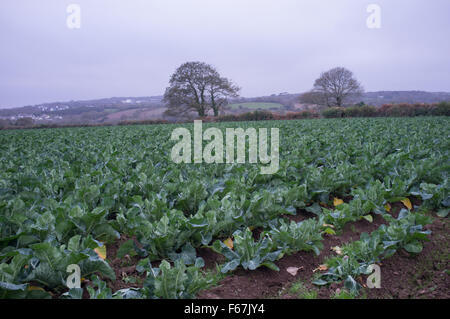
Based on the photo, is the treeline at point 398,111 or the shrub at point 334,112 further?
the shrub at point 334,112

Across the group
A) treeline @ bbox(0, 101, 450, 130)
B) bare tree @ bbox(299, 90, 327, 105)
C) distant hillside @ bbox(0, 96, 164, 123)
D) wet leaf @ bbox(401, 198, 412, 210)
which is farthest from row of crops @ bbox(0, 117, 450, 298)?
bare tree @ bbox(299, 90, 327, 105)

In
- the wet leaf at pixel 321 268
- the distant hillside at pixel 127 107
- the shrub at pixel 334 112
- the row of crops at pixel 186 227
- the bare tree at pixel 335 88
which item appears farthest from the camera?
the bare tree at pixel 335 88

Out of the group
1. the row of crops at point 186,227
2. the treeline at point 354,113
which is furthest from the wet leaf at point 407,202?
the treeline at point 354,113

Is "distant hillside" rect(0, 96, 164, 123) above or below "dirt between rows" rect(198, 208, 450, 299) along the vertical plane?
above

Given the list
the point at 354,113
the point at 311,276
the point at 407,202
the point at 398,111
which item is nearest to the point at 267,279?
the point at 311,276

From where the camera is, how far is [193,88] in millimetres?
43406

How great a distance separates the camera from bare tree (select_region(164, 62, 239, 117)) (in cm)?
4278

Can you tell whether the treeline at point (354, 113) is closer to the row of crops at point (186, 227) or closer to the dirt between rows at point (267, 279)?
the row of crops at point (186, 227)

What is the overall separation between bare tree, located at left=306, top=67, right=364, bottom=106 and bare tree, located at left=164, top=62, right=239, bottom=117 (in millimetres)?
19102

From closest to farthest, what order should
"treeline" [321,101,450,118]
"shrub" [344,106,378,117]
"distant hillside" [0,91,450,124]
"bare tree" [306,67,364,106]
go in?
1. "treeline" [321,101,450,118]
2. "shrub" [344,106,378,117]
3. "distant hillside" [0,91,450,124]
4. "bare tree" [306,67,364,106]

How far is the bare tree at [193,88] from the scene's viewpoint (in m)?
42.8

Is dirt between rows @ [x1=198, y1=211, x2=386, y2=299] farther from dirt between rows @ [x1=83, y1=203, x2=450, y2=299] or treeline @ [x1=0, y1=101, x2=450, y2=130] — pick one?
treeline @ [x1=0, y1=101, x2=450, y2=130]

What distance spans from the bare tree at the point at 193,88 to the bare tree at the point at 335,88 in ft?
62.7
